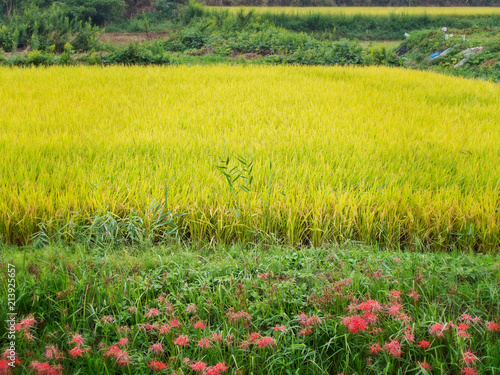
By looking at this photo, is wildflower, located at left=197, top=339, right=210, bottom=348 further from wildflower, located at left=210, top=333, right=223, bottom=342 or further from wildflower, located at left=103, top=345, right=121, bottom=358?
wildflower, located at left=103, top=345, right=121, bottom=358

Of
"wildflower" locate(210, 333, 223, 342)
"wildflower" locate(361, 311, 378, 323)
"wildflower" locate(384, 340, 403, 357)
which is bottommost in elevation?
"wildflower" locate(210, 333, 223, 342)

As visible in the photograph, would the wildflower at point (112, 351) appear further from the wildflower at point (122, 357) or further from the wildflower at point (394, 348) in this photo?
the wildflower at point (394, 348)

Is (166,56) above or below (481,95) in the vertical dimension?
above

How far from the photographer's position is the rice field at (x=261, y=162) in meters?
2.32

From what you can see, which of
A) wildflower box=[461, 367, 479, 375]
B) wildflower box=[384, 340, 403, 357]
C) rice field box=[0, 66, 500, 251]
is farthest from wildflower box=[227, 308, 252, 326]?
rice field box=[0, 66, 500, 251]

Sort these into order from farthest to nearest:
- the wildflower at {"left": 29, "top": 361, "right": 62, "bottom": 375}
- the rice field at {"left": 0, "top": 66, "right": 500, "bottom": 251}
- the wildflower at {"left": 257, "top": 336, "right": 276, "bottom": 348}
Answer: the rice field at {"left": 0, "top": 66, "right": 500, "bottom": 251} < the wildflower at {"left": 257, "top": 336, "right": 276, "bottom": 348} < the wildflower at {"left": 29, "top": 361, "right": 62, "bottom": 375}

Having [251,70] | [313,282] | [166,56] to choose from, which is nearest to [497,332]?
[313,282]

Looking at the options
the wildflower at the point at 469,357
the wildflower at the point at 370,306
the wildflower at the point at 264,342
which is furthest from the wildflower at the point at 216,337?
the wildflower at the point at 469,357

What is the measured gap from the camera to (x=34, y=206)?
225 centimetres

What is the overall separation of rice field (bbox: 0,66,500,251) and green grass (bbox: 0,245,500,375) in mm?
379

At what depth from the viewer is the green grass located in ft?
4.35

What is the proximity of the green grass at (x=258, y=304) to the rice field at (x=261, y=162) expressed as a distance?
379 mm

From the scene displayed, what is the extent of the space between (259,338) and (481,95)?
583cm

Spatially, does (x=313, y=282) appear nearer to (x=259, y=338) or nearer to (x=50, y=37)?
(x=259, y=338)
